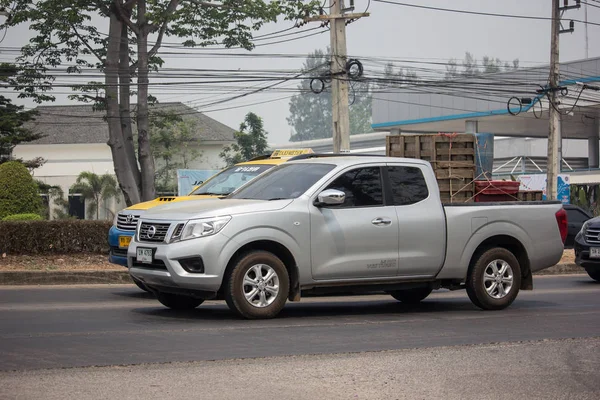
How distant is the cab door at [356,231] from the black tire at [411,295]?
1.72m

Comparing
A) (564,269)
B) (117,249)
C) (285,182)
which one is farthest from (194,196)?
(564,269)

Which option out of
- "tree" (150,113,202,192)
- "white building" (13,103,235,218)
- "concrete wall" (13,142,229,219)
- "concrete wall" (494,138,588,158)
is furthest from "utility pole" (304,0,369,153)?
"concrete wall" (494,138,588,158)

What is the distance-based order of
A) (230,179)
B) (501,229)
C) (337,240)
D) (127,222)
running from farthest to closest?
1. (230,179)
2. (127,222)
3. (501,229)
4. (337,240)

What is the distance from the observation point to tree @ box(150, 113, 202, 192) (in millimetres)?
59156

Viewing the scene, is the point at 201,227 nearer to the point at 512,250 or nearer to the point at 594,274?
the point at 512,250

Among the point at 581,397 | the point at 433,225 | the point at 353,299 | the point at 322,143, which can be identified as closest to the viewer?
the point at 581,397

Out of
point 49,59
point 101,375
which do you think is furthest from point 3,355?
point 49,59

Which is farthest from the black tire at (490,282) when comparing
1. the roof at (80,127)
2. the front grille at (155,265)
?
the roof at (80,127)

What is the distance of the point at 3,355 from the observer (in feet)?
25.0

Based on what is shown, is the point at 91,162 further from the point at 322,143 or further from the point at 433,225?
the point at 433,225

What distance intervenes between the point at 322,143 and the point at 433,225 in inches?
3098

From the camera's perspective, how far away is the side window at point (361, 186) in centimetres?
1088

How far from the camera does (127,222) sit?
541 inches

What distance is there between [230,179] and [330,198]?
4850mm
